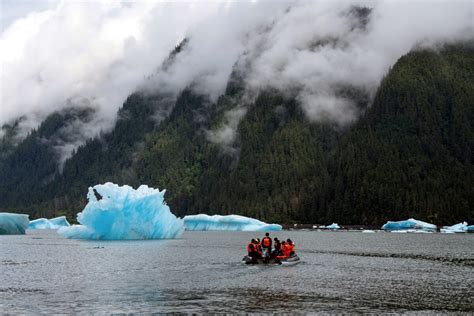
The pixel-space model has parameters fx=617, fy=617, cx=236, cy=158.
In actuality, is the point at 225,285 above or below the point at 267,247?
below

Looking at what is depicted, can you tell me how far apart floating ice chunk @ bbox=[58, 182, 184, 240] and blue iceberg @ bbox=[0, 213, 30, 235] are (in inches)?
867

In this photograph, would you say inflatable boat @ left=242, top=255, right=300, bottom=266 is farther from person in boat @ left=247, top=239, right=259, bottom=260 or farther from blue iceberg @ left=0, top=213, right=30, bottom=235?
blue iceberg @ left=0, top=213, right=30, bottom=235

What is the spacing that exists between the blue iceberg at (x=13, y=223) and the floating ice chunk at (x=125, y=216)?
2202cm

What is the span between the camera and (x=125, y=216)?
110m

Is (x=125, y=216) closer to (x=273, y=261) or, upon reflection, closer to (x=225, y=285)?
(x=273, y=261)

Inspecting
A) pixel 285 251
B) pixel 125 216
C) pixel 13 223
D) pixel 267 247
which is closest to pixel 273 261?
pixel 267 247

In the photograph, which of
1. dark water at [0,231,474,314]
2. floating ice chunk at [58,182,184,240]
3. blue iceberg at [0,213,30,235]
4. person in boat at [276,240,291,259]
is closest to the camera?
dark water at [0,231,474,314]

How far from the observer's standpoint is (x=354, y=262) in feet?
243

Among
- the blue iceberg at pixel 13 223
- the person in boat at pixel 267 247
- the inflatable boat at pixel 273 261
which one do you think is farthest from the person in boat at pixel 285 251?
the blue iceberg at pixel 13 223

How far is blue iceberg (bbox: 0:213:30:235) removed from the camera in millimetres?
143750

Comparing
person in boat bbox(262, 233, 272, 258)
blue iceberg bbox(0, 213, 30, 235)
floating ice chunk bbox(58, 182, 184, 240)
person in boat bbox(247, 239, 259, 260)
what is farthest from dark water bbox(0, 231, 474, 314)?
blue iceberg bbox(0, 213, 30, 235)

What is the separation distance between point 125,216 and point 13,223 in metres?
53.0

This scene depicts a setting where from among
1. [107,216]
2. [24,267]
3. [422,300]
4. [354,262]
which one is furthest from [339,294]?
[107,216]

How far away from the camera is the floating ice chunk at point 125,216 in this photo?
334ft
